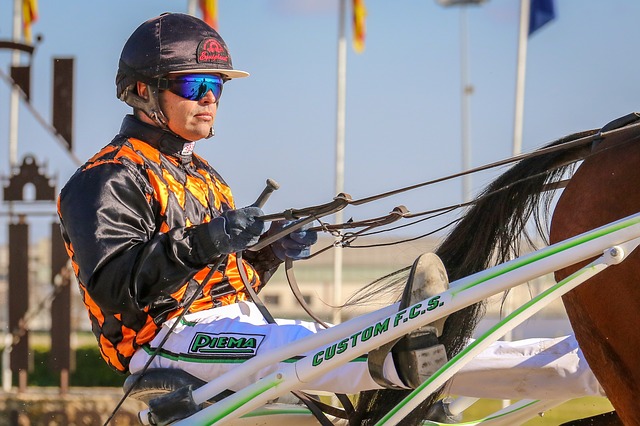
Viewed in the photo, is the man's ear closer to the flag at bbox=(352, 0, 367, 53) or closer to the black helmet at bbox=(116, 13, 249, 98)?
the black helmet at bbox=(116, 13, 249, 98)

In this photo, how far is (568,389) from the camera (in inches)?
129

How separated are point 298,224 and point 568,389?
3.38 feet

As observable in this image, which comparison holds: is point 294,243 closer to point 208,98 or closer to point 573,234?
point 208,98

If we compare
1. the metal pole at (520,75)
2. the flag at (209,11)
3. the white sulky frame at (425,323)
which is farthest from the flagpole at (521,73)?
the white sulky frame at (425,323)

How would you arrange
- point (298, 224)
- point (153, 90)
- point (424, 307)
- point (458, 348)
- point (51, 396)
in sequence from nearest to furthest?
point (424, 307), point (298, 224), point (458, 348), point (153, 90), point (51, 396)

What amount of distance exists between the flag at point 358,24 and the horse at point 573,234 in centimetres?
815

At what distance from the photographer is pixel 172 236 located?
2934 millimetres

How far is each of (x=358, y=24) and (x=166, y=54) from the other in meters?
8.22

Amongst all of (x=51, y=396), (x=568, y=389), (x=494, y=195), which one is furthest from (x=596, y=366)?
(x=51, y=396)

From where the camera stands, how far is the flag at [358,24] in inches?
444

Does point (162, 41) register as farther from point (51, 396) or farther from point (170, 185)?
point (51, 396)

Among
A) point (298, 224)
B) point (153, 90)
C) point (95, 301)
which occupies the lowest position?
point (95, 301)

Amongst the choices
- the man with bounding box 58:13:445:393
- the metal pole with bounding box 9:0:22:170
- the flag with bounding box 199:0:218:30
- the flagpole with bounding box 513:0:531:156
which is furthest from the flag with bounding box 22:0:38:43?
the man with bounding box 58:13:445:393

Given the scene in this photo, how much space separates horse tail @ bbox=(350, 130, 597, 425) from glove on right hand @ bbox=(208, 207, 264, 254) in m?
0.64
